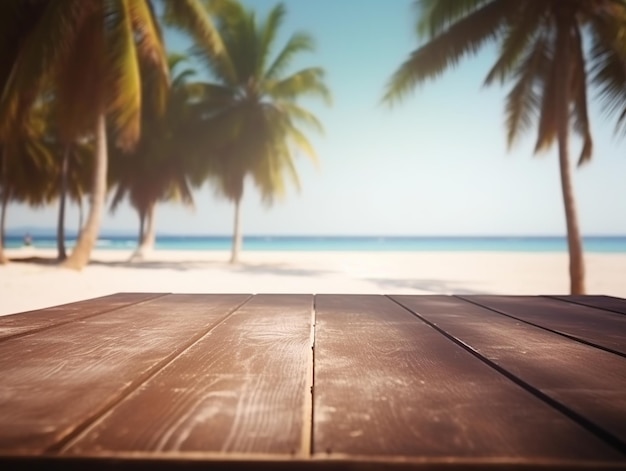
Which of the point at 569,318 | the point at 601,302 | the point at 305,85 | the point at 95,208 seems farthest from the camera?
the point at 305,85

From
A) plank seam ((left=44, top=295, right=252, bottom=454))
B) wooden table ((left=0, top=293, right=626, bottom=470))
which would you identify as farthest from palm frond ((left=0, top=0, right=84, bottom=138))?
plank seam ((left=44, top=295, right=252, bottom=454))

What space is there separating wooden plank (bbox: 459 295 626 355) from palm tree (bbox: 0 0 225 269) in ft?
23.6

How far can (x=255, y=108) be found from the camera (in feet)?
Result: 42.9

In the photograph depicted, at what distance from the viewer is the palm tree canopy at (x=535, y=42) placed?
5621mm

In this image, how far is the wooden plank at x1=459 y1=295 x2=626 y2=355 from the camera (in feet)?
3.61

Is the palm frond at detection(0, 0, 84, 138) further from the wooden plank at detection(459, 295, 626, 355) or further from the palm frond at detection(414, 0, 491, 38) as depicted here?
the wooden plank at detection(459, 295, 626, 355)

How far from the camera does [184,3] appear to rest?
27.0ft

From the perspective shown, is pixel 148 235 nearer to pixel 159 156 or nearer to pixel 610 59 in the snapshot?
pixel 159 156

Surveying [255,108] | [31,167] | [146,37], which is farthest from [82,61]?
[31,167]

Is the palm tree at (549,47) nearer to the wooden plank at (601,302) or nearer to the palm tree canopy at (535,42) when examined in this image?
the palm tree canopy at (535,42)

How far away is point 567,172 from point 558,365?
5.99 m

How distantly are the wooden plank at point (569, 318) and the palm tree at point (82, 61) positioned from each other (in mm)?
7192

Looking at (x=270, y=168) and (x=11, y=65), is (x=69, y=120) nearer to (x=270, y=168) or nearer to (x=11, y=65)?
(x=11, y=65)

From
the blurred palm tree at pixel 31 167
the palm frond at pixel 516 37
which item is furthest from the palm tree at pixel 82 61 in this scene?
the blurred palm tree at pixel 31 167
